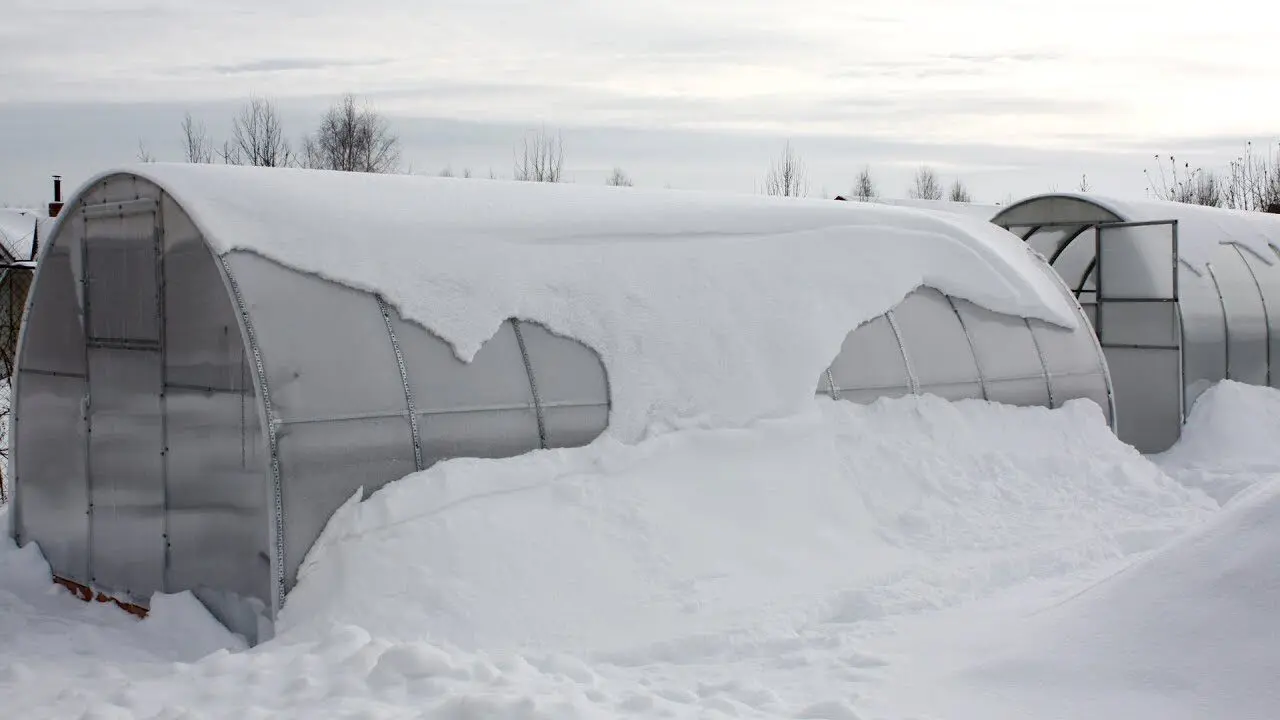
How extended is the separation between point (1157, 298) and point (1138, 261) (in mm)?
578

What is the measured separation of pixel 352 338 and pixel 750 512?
3373mm

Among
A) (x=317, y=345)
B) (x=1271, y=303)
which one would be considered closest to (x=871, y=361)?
(x=317, y=345)

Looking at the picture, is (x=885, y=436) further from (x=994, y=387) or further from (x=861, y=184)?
(x=861, y=184)

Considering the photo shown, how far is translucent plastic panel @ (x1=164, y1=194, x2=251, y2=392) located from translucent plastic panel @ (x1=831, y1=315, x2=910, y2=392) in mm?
5401

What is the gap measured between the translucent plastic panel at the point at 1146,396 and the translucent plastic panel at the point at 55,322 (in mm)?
12750

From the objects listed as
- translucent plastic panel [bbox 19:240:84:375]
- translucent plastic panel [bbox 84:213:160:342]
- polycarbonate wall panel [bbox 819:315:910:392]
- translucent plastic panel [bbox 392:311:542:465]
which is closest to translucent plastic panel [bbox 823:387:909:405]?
polycarbonate wall panel [bbox 819:315:910:392]

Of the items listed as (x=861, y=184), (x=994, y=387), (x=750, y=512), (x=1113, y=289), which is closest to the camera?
(x=750, y=512)

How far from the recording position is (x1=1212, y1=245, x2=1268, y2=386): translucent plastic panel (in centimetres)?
1688

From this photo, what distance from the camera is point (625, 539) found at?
8.40 metres

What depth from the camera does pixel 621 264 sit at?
32.7 feet

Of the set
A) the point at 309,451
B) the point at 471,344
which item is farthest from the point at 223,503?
the point at 471,344

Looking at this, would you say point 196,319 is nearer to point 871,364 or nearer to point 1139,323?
point 871,364

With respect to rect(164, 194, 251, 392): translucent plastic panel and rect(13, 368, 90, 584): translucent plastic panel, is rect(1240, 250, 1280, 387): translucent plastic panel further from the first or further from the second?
rect(13, 368, 90, 584): translucent plastic panel

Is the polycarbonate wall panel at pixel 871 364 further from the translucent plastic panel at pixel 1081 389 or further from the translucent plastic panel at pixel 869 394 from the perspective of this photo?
the translucent plastic panel at pixel 1081 389
